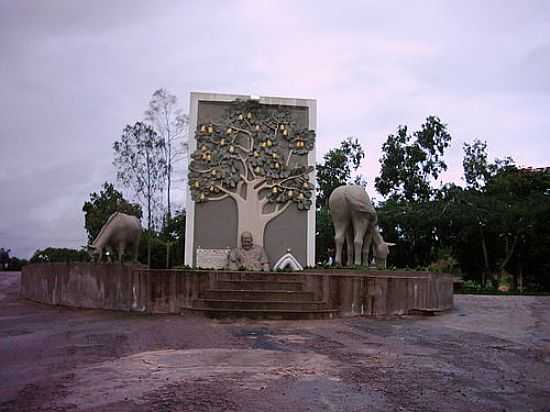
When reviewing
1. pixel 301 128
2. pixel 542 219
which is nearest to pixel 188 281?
pixel 301 128

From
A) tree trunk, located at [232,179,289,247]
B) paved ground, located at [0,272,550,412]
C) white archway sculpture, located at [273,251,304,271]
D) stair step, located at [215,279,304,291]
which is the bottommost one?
paved ground, located at [0,272,550,412]

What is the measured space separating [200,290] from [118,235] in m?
4.30

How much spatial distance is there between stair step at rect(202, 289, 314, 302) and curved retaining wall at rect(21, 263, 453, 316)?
258 millimetres

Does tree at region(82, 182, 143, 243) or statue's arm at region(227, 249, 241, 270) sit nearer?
statue's arm at region(227, 249, 241, 270)

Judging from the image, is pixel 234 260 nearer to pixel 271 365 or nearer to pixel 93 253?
pixel 93 253

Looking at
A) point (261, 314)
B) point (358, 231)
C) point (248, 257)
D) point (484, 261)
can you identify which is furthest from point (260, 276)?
point (484, 261)

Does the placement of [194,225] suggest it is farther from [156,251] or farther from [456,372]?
[456,372]

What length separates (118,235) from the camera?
15609 millimetres

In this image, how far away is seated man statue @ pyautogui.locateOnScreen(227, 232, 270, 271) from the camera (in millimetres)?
17609

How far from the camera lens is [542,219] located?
28.7 metres

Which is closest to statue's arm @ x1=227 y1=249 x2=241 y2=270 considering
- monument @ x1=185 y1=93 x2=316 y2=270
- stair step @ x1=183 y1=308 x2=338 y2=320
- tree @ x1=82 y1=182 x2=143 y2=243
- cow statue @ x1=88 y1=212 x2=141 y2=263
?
monument @ x1=185 y1=93 x2=316 y2=270

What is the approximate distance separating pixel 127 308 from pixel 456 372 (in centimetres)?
775

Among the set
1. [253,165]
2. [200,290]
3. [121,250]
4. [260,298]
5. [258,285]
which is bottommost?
[260,298]

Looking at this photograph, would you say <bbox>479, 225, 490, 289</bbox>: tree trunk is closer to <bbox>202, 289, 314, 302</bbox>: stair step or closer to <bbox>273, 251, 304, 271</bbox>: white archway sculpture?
<bbox>273, 251, 304, 271</bbox>: white archway sculpture
